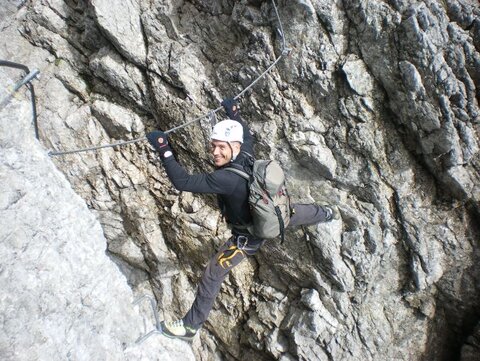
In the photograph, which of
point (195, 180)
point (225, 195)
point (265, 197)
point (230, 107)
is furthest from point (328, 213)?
point (195, 180)

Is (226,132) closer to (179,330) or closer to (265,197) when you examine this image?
(265,197)

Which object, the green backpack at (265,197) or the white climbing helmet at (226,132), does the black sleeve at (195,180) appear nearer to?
the green backpack at (265,197)

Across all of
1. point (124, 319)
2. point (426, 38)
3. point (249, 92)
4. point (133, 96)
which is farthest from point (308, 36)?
point (124, 319)

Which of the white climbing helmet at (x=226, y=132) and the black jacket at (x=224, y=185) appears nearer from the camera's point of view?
the black jacket at (x=224, y=185)

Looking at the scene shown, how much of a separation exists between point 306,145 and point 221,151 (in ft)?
9.73

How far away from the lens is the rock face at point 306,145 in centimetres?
741

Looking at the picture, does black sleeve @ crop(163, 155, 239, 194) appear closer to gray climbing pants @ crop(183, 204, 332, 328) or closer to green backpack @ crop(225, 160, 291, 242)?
green backpack @ crop(225, 160, 291, 242)

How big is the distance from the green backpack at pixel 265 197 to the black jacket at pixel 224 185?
0.58ft

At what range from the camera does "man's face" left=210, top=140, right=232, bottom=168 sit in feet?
20.1

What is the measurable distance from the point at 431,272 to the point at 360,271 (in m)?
1.84

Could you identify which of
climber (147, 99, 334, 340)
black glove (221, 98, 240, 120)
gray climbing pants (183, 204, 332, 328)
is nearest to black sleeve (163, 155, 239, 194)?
climber (147, 99, 334, 340)

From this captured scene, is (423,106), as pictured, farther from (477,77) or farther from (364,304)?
(364,304)

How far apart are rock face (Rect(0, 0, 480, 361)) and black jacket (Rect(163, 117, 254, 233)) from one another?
2420mm

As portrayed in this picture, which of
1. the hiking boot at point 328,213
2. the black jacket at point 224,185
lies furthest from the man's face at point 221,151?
the hiking boot at point 328,213
